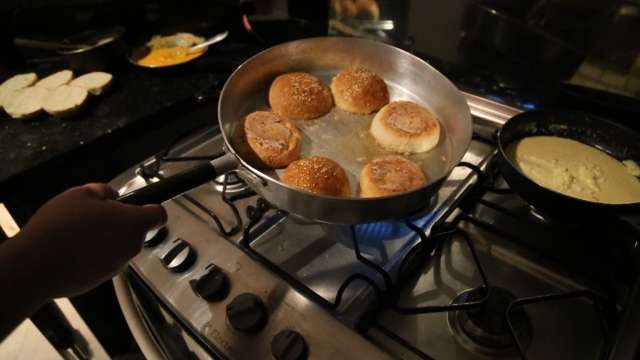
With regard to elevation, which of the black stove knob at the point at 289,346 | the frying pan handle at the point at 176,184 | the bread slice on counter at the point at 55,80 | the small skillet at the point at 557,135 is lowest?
the bread slice on counter at the point at 55,80

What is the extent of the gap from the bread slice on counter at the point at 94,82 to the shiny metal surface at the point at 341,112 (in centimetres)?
56

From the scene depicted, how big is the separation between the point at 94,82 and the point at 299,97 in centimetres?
74

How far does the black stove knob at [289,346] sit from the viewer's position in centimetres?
55

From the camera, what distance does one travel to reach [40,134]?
3.74ft

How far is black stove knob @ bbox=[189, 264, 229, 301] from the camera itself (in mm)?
622

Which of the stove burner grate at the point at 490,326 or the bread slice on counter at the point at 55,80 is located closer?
the stove burner grate at the point at 490,326

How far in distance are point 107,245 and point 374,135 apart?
1.97 feet

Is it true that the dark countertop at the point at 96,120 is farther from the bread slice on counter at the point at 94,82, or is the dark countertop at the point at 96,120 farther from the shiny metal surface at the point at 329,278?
the shiny metal surface at the point at 329,278

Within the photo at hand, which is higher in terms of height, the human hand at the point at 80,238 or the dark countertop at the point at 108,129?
the human hand at the point at 80,238

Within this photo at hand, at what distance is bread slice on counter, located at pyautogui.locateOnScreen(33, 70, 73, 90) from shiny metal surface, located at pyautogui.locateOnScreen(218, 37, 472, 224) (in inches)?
27.0

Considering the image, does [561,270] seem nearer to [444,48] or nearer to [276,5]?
[444,48]

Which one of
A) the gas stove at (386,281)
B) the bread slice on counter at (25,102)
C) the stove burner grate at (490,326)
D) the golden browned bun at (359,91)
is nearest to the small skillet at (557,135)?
the gas stove at (386,281)

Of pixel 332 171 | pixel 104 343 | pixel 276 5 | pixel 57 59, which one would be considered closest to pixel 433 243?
pixel 332 171

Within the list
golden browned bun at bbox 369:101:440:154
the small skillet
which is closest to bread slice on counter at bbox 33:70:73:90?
golden browned bun at bbox 369:101:440:154
